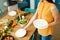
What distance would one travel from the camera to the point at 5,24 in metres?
2.56

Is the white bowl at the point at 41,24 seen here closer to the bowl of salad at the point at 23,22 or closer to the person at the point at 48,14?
the person at the point at 48,14

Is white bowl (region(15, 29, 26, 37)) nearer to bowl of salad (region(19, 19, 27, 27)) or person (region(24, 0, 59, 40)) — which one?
bowl of salad (region(19, 19, 27, 27))

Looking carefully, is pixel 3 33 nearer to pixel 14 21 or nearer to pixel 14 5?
pixel 14 21

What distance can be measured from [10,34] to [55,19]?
74 cm

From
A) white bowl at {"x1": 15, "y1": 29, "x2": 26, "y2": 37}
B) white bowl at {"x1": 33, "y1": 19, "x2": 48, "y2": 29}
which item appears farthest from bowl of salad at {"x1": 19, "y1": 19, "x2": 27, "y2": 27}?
white bowl at {"x1": 33, "y1": 19, "x2": 48, "y2": 29}

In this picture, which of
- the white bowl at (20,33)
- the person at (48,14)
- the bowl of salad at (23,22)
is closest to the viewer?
the person at (48,14)

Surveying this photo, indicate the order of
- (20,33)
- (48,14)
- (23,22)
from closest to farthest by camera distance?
(48,14), (20,33), (23,22)

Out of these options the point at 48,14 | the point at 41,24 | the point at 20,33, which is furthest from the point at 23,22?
the point at 48,14

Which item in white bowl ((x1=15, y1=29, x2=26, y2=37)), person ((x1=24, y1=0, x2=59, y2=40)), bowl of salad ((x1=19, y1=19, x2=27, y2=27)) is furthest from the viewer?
bowl of salad ((x1=19, y1=19, x2=27, y2=27))

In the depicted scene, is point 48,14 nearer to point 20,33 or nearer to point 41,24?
point 41,24

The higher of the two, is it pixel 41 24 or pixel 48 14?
pixel 48 14

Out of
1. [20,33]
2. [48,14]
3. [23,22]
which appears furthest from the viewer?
[23,22]

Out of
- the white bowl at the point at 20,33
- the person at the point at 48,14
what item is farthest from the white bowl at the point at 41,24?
the white bowl at the point at 20,33

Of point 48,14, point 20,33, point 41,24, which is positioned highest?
point 48,14
